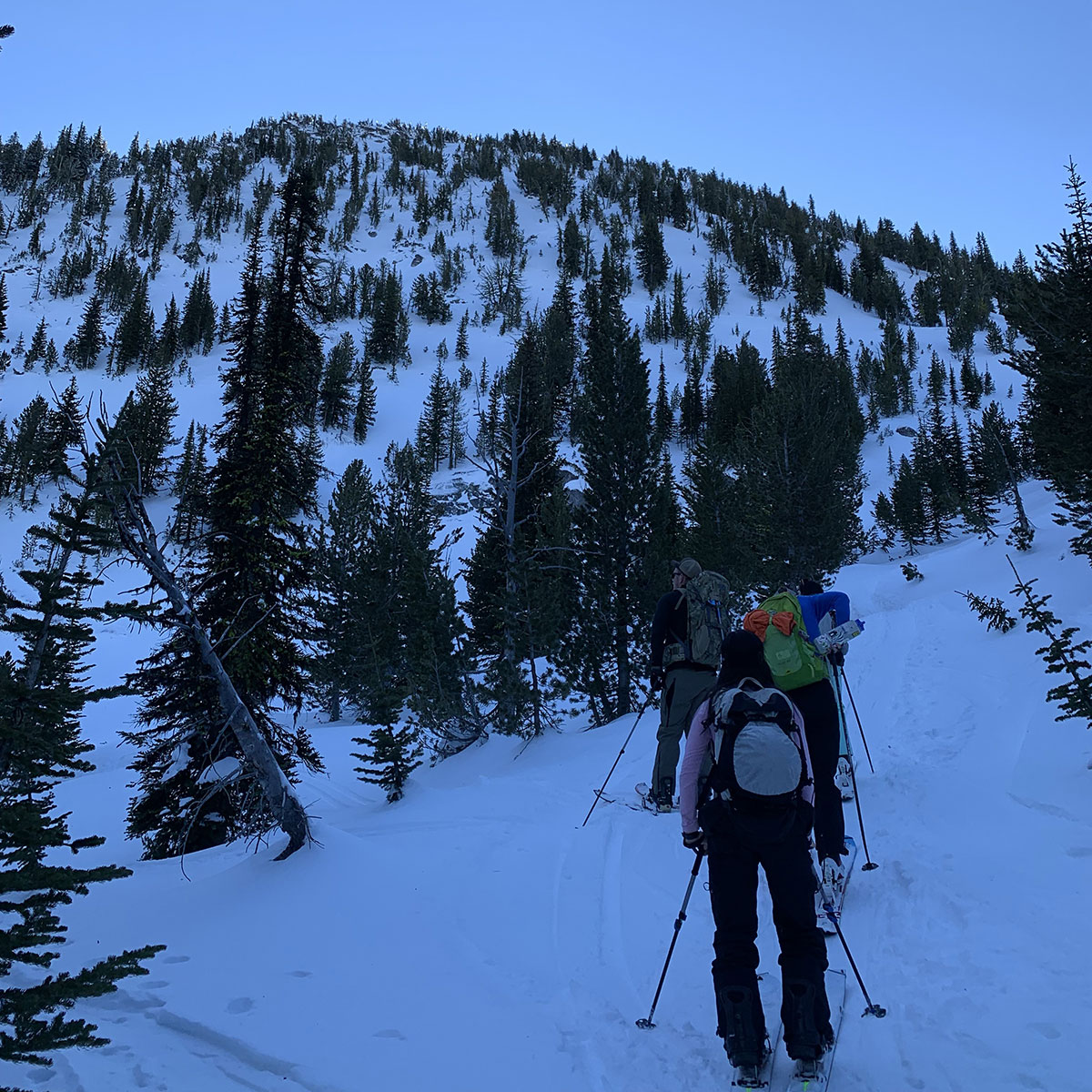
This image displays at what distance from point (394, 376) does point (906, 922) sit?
3352 inches

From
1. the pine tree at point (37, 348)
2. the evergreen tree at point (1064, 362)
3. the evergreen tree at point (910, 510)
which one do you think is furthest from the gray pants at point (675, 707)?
the pine tree at point (37, 348)

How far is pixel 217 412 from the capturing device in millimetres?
65000

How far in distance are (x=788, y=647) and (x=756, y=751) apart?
1.99 meters

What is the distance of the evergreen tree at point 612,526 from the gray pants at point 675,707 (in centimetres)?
650

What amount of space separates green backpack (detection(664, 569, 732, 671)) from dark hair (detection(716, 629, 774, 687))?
9.95 ft

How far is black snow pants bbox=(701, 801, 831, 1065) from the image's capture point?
10.1 ft

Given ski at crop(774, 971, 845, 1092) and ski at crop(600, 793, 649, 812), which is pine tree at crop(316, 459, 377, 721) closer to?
ski at crop(600, 793, 649, 812)

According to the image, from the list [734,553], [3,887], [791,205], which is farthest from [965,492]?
[791,205]

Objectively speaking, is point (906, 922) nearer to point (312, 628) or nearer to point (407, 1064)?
point (407, 1064)

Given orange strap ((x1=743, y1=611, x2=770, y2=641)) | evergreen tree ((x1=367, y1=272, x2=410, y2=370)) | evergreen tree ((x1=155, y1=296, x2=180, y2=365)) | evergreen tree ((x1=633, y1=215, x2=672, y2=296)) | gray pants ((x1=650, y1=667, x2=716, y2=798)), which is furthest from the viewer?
evergreen tree ((x1=633, y1=215, x2=672, y2=296))

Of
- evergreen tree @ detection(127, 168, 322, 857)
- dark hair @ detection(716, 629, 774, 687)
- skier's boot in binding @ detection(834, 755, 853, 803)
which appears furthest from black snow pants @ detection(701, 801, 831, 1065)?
evergreen tree @ detection(127, 168, 322, 857)

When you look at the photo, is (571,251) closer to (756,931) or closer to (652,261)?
(652,261)

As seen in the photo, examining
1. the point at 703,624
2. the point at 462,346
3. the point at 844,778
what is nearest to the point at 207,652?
the point at 703,624

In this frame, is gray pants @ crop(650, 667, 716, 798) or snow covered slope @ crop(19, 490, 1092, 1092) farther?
gray pants @ crop(650, 667, 716, 798)
